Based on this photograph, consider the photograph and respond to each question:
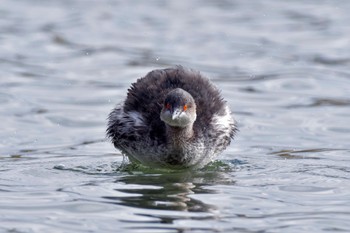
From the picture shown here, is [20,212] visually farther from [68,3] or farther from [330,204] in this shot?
[68,3]

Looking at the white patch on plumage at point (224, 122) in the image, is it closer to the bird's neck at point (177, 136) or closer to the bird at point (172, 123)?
the bird at point (172, 123)

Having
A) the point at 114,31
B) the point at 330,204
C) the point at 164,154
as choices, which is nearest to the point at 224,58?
the point at 114,31

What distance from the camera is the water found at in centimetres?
998

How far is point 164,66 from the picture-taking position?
19.1 meters

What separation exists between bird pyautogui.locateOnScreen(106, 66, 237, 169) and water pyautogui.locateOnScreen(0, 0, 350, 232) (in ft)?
0.70

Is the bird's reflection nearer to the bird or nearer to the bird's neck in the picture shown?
the bird

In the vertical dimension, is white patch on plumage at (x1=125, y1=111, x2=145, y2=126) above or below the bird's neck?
above

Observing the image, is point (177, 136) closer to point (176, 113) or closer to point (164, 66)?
point (176, 113)

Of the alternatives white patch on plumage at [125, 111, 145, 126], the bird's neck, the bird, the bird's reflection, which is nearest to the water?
the bird's reflection

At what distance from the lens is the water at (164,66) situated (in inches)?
393

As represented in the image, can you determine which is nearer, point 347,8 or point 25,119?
point 25,119

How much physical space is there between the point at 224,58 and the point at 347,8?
5174mm

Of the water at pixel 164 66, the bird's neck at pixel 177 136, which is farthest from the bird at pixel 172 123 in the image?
the water at pixel 164 66

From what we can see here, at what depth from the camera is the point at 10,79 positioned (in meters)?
18.1
